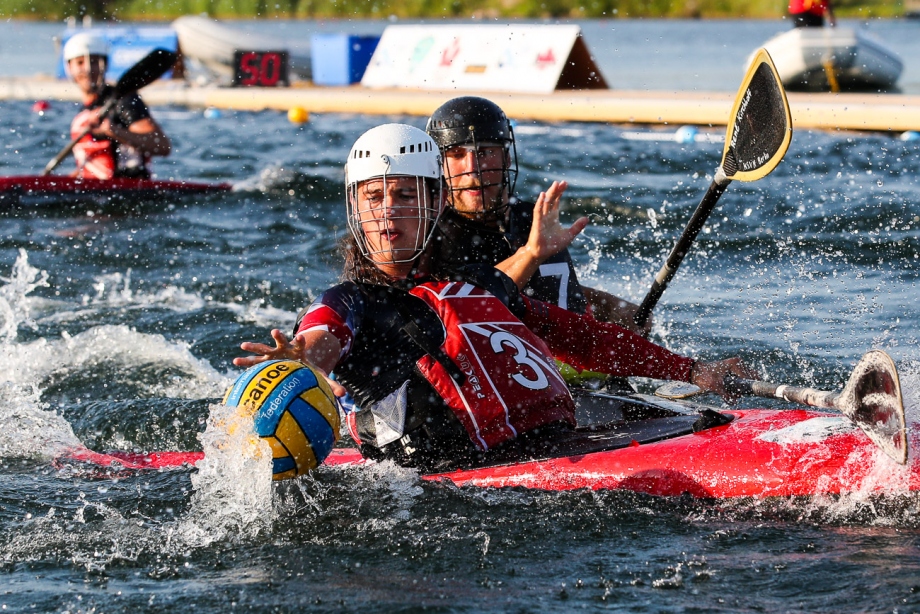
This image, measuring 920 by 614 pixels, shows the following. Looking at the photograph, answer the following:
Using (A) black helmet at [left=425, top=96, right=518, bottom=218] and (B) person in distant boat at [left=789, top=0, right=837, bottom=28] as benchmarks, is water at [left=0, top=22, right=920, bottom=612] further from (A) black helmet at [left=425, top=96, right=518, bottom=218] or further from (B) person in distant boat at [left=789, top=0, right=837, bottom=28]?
(B) person in distant boat at [left=789, top=0, right=837, bottom=28]

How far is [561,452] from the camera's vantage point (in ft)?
13.3

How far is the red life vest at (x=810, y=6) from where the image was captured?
1652cm

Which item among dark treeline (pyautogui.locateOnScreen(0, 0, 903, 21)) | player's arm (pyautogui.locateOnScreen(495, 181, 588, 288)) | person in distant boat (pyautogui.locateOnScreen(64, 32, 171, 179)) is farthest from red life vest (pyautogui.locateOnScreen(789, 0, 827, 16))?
dark treeline (pyautogui.locateOnScreen(0, 0, 903, 21))

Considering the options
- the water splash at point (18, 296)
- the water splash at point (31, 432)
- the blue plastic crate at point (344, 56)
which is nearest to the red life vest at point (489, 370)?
the water splash at point (31, 432)

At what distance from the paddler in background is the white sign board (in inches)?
534

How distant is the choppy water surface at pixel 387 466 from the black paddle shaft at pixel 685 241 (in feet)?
3.75

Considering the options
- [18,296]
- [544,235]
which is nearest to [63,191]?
[18,296]

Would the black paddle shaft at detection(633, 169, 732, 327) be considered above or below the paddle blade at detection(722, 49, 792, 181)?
below

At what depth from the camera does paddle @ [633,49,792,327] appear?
471cm

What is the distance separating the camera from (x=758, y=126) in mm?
4871

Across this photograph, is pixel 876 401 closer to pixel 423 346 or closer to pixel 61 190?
pixel 423 346

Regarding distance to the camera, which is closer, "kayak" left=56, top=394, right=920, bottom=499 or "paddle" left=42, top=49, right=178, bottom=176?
"kayak" left=56, top=394, right=920, bottom=499

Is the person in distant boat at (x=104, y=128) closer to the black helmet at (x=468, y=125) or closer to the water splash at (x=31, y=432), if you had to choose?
the water splash at (x=31, y=432)

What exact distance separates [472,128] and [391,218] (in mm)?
1094
